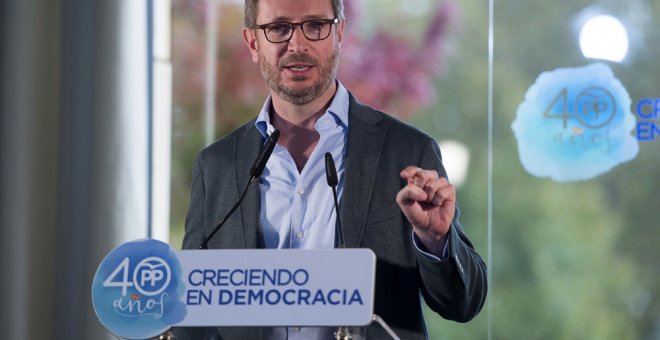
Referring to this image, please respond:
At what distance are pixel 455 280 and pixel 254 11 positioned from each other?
0.95 metres

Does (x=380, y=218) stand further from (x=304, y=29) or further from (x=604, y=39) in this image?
(x=604, y=39)

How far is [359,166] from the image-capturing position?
2441mm

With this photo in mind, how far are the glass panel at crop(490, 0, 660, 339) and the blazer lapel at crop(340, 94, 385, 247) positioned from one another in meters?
1.08

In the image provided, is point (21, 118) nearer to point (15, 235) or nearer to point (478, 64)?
point (15, 235)

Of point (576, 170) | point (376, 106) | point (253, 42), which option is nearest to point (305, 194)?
point (253, 42)

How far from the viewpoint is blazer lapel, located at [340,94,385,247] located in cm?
235

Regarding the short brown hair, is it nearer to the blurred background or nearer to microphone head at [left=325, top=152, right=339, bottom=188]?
microphone head at [left=325, top=152, right=339, bottom=188]

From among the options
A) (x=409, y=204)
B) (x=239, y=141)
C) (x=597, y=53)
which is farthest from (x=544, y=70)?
(x=409, y=204)

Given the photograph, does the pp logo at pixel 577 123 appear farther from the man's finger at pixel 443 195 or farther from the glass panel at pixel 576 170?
the man's finger at pixel 443 195

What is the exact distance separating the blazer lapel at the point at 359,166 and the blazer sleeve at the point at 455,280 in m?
0.21

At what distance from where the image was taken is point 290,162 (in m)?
2.48

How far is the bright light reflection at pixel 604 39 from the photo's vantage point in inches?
136

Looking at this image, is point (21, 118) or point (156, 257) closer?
point (156, 257)

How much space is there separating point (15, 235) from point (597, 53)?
2179 mm
